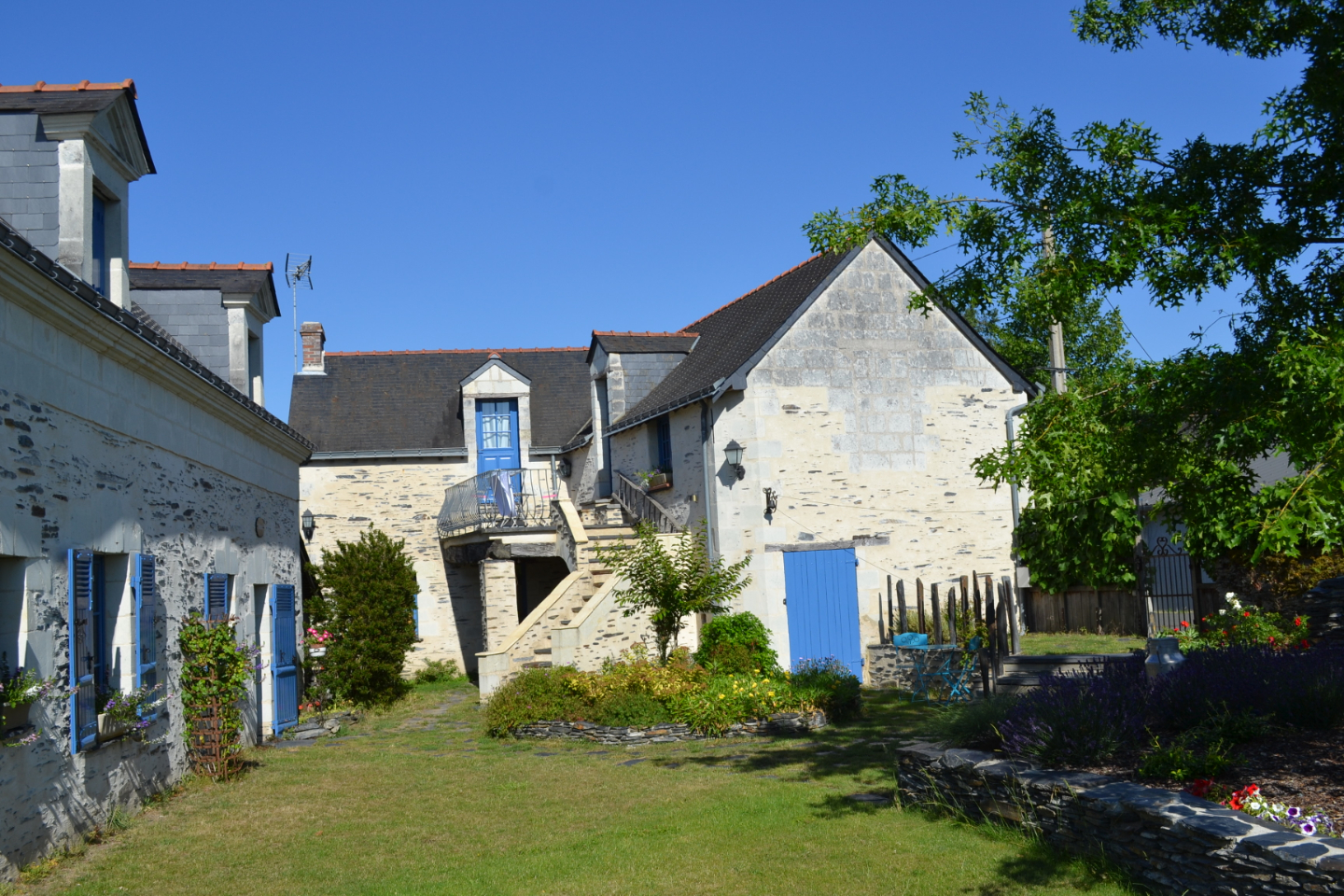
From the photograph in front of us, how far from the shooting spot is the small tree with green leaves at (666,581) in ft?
44.4

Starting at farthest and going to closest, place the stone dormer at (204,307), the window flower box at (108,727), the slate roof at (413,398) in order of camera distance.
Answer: the slate roof at (413,398), the stone dormer at (204,307), the window flower box at (108,727)

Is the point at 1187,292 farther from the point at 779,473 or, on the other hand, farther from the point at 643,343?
the point at 643,343

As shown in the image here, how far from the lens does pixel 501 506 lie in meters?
18.8

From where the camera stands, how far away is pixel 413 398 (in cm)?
2230

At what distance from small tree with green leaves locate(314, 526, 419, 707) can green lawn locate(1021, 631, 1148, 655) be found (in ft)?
31.0

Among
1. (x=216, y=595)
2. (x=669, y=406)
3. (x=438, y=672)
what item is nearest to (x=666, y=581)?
(x=669, y=406)

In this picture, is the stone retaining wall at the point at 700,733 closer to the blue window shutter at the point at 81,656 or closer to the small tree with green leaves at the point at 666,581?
the small tree with green leaves at the point at 666,581

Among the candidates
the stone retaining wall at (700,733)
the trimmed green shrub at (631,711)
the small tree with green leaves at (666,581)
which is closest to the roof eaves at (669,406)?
the small tree with green leaves at (666,581)

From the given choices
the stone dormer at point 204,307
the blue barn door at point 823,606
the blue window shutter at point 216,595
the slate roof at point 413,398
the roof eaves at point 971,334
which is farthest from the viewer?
the slate roof at point 413,398

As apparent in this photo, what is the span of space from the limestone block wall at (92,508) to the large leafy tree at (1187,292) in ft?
18.9

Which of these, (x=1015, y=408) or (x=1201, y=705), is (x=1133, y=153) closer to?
(x=1201, y=705)

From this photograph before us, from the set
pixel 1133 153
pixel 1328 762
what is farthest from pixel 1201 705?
pixel 1133 153

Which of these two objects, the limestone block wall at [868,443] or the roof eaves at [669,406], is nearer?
the roof eaves at [669,406]

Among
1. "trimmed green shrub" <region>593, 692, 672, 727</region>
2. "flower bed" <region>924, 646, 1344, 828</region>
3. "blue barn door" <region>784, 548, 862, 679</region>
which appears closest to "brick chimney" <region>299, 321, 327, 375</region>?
"blue barn door" <region>784, 548, 862, 679</region>
